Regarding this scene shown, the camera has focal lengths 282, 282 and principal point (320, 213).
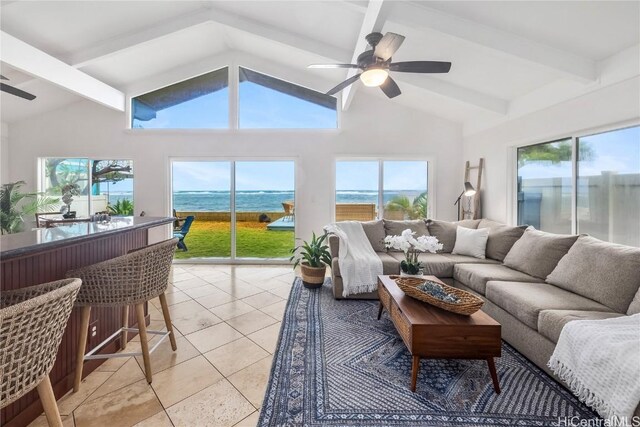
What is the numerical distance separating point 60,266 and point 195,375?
3.75ft

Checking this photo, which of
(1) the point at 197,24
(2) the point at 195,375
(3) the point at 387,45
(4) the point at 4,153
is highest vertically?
(1) the point at 197,24

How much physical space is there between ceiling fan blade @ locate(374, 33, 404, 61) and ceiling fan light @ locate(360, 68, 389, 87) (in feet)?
0.37

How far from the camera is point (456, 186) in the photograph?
5.16 m

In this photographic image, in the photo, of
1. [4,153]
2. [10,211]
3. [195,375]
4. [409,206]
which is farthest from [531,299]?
[4,153]

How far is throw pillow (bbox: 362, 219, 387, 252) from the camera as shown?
4.00 metres

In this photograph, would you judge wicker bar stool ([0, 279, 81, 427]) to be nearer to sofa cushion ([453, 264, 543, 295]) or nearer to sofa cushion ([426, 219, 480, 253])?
sofa cushion ([453, 264, 543, 295])

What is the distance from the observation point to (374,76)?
8.64 ft

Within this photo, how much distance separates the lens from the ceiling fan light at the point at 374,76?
257 centimetres

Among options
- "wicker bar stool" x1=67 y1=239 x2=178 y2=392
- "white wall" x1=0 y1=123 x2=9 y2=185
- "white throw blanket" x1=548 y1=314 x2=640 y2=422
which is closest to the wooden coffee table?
"white throw blanket" x1=548 y1=314 x2=640 y2=422

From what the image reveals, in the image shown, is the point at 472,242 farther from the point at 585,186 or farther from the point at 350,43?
the point at 350,43

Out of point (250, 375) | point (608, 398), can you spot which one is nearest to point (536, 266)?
point (608, 398)

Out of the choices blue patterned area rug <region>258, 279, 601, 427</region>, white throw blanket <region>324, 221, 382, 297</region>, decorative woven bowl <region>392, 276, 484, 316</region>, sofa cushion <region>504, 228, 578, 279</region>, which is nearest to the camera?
blue patterned area rug <region>258, 279, 601, 427</region>

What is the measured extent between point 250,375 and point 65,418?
105 cm

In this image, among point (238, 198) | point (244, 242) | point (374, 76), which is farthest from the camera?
point (244, 242)
